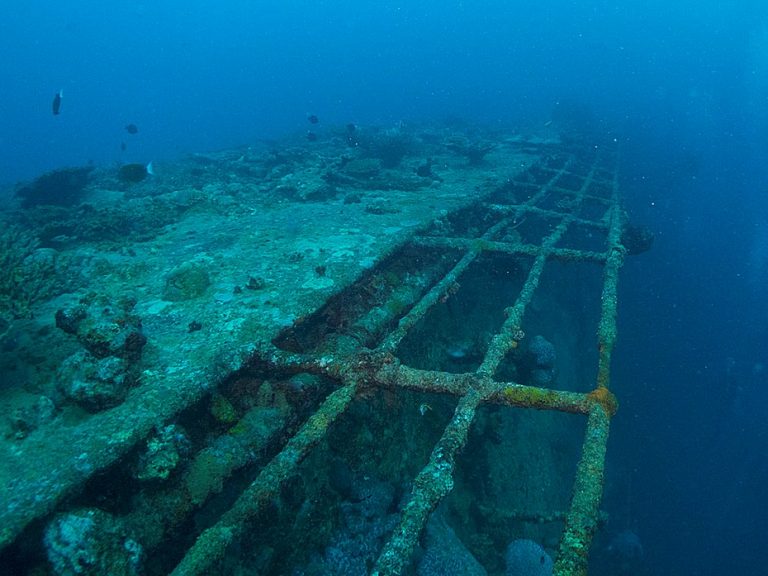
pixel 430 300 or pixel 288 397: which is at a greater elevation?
pixel 430 300

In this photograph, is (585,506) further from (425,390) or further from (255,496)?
(255,496)

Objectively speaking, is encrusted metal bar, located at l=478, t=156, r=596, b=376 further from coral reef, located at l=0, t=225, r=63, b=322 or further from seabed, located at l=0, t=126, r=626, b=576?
coral reef, located at l=0, t=225, r=63, b=322

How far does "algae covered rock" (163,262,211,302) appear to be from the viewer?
4582mm

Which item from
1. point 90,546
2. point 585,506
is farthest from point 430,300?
point 90,546

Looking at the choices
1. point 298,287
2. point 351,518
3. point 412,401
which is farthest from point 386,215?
point 351,518

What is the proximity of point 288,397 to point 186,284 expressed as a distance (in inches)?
84.5

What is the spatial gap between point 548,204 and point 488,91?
70649 mm

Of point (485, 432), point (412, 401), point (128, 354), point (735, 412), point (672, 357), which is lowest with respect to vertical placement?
point (735, 412)

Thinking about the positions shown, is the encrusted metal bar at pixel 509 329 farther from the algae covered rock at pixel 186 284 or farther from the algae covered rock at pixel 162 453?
the algae covered rock at pixel 186 284

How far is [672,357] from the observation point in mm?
13305

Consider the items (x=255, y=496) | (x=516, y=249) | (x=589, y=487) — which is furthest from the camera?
(x=516, y=249)

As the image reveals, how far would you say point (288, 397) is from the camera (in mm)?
3391

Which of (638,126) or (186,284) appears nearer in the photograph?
(186,284)

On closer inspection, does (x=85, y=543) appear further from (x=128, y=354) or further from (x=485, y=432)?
(x=485, y=432)
